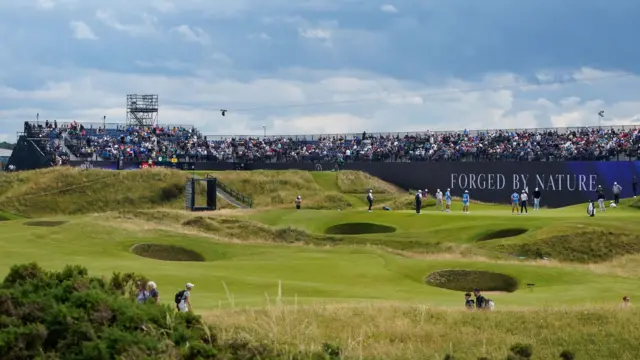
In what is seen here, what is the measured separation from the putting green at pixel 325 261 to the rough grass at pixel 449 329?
2.60 metres

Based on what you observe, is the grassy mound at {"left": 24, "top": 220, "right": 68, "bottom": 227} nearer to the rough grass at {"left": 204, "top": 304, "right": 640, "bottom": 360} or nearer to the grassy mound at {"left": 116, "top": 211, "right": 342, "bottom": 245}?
the grassy mound at {"left": 116, "top": 211, "right": 342, "bottom": 245}

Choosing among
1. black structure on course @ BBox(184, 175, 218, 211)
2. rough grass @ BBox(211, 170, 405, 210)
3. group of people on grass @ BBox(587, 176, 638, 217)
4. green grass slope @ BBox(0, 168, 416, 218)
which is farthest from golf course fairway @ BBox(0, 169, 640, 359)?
black structure on course @ BBox(184, 175, 218, 211)

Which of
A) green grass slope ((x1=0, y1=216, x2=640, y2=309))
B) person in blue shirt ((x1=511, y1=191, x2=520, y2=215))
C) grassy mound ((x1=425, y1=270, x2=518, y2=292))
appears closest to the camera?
green grass slope ((x1=0, y1=216, x2=640, y2=309))

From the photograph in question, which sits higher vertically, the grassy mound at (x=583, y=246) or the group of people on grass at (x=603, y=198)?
the group of people on grass at (x=603, y=198)

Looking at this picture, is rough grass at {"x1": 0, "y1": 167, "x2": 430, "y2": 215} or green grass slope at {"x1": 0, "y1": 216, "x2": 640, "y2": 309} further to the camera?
rough grass at {"x1": 0, "y1": 167, "x2": 430, "y2": 215}

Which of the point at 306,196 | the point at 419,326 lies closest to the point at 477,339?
the point at 419,326

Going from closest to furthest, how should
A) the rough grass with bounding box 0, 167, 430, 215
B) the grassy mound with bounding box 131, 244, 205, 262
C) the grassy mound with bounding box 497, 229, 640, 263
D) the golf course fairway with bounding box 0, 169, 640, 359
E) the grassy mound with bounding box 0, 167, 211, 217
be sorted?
1. the golf course fairway with bounding box 0, 169, 640, 359
2. the grassy mound with bounding box 131, 244, 205, 262
3. the grassy mound with bounding box 497, 229, 640, 263
4. the rough grass with bounding box 0, 167, 430, 215
5. the grassy mound with bounding box 0, 167, 211, 217

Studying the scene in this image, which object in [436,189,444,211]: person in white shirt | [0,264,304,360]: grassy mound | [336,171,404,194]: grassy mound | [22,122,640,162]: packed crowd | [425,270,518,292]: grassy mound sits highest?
[22,122,640,162]: packed crowd

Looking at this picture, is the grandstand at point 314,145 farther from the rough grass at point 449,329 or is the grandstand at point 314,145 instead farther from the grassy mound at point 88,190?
the rough grass at point 449,329

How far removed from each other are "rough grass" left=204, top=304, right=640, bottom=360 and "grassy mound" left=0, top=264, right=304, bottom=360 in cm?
289

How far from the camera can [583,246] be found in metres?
45.1

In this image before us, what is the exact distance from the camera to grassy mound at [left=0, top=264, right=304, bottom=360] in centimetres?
1272

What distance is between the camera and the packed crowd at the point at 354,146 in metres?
73.9

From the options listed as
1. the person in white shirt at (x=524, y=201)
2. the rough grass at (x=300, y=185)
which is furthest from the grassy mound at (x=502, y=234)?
the rough grass at (x=300, y=185)
